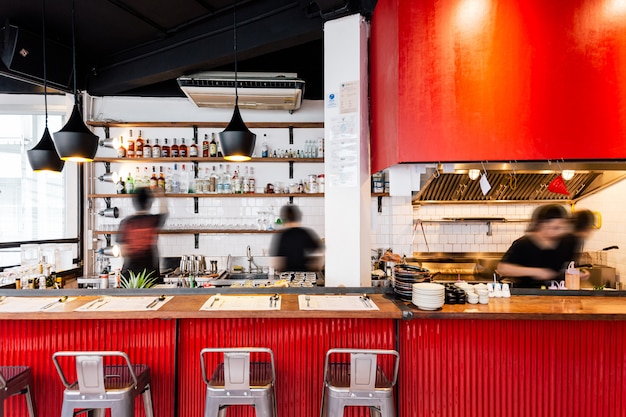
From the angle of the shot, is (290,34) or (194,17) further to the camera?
(194,17)

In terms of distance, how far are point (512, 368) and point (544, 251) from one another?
140 centimetres

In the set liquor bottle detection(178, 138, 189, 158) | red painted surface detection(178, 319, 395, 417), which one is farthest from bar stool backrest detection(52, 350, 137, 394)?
liquor bottle detection(178, 138, 189, 158)

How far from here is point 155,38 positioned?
4238 millimetres

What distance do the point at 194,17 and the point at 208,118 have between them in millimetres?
1525

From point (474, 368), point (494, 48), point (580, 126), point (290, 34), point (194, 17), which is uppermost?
point (194, 17)

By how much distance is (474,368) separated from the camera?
243cm

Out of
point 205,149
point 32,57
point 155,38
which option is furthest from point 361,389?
point 32,57

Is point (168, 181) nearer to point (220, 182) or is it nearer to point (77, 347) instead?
point (220, 182)

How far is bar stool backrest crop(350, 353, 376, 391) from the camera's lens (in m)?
1.96

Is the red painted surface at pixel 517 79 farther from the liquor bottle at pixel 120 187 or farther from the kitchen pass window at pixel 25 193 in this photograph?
the kitchen pass window at pixel 25 193

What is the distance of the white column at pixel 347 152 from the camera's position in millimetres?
3152

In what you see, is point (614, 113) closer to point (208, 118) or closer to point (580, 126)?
point (580, 126)

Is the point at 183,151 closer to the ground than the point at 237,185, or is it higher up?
higher up

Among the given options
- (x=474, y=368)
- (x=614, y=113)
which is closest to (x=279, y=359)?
(x=474, y=368)
